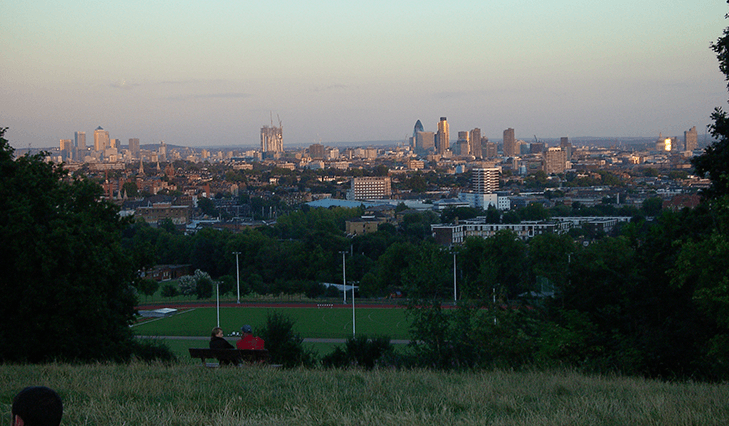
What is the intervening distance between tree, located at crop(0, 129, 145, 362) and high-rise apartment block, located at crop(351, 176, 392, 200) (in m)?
112

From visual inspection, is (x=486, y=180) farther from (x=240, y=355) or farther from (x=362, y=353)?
(x=240, y=355)

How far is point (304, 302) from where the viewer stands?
31.7m

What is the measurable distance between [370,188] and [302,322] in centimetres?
10039

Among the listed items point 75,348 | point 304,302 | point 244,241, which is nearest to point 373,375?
point 75,348

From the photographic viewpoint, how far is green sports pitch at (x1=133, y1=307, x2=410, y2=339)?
23172mm

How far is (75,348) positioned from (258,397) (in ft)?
18.9

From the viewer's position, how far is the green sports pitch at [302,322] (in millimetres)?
23172

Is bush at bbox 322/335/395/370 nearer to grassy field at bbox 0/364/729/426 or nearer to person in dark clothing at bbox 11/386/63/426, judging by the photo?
grassy field at bbox 0/364/729/426

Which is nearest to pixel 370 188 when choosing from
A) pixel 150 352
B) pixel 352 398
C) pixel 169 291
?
pixel 169 291

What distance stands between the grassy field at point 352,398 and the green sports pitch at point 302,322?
620 inches

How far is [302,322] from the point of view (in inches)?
1014

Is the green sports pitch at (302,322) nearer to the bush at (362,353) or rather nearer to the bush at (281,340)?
the bush at (281,340)

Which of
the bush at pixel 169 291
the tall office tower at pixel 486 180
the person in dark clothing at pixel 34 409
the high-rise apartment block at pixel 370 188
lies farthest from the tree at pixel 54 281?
the high-rise apartment block at pixel 370 188

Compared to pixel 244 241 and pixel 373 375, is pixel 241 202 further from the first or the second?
pixel 373 375
